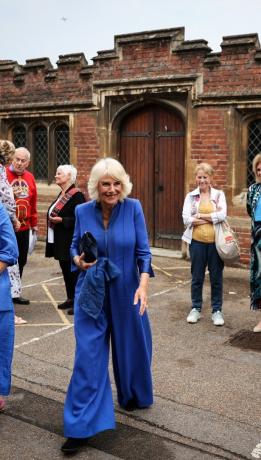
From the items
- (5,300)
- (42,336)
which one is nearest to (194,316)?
(42,336)

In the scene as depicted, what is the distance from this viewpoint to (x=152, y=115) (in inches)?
405

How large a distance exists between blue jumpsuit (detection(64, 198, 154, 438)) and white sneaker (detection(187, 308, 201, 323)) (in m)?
2.26

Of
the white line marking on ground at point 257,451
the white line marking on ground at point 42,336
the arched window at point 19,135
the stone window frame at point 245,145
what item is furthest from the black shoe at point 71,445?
the arched window at point 19,135

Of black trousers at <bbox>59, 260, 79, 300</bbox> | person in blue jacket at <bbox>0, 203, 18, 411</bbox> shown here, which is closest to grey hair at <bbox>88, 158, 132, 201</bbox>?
person in blue jacket at <bbox>0, 203, 18, 411</bbox>

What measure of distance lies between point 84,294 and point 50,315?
3.12 m

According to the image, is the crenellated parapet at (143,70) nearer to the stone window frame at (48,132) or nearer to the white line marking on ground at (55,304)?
the stone window frame at (48,132)

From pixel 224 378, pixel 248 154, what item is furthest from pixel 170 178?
pixel 224 378

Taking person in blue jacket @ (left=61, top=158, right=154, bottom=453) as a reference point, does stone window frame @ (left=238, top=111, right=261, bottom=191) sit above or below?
above

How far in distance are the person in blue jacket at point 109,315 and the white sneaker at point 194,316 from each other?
230cm

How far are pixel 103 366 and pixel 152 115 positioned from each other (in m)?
7.35

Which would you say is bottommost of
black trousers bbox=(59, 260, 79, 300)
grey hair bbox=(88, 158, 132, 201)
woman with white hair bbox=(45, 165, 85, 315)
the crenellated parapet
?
black trousers bbox=(59, 260, 79, 300)

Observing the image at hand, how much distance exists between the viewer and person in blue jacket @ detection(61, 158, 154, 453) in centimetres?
354

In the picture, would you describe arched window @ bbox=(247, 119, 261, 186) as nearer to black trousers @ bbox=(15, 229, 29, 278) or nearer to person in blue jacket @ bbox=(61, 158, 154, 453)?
black trousers @ bbox=(15, 229, 29, 278)

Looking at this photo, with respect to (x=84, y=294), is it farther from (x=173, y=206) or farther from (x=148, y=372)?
(x=173, y=206)
